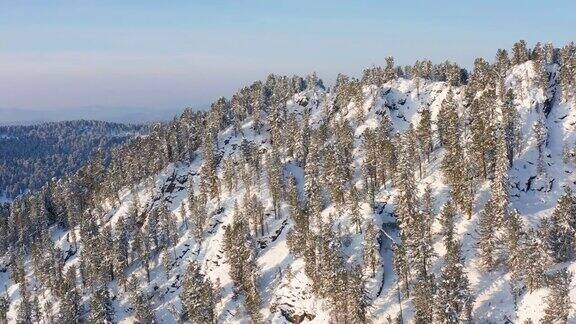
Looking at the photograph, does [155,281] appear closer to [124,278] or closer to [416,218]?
[124,278]

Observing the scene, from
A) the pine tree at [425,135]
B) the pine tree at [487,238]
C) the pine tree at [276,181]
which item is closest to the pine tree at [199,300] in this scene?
the pine tree at [276,181]

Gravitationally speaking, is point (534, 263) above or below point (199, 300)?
above

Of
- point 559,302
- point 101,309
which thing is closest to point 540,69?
point 559,302

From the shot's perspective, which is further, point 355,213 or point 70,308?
point 70,308

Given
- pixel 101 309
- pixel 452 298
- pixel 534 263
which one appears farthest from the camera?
pixel 101 309

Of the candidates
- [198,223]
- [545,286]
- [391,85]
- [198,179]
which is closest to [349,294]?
[545,286]

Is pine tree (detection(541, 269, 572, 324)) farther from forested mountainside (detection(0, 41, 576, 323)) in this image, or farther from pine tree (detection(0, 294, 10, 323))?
pine tree (detection(0, 294, 10, 323))

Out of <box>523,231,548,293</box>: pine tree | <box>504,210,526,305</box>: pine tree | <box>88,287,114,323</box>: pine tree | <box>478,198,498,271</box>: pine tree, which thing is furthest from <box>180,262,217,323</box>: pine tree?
Answer: <box>523,231,548,293</box>: pine tree

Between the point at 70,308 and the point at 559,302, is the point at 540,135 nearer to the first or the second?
the point at 559,302
